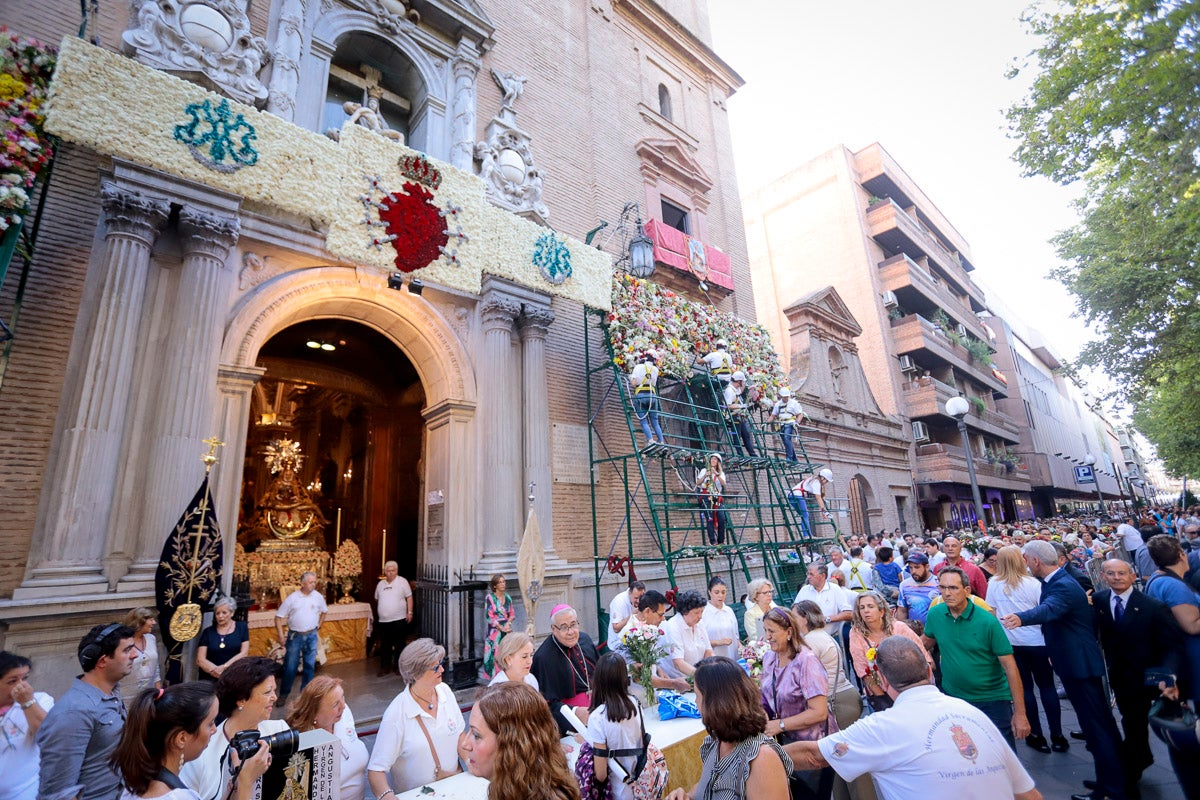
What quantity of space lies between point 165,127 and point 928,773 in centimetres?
911

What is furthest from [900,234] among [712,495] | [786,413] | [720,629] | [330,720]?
[330,720]

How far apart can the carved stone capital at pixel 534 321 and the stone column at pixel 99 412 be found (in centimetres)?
534

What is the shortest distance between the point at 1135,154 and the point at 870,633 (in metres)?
11.3

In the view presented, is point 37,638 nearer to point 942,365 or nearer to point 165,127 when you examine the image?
point 165,127

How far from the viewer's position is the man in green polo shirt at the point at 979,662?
14.4ft

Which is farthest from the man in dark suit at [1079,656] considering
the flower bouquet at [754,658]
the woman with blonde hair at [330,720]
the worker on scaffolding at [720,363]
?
the worker on scaffolding at [720,363]

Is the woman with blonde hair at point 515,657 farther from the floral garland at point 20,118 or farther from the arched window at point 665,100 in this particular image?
the arched window at point 665,100

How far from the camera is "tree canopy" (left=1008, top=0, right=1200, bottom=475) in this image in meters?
9.06

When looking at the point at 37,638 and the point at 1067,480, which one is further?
the point at 1067,480

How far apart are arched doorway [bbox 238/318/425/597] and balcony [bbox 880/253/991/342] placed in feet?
80.1

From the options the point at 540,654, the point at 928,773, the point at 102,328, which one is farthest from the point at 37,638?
the point at 928,773

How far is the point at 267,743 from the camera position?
104 inches

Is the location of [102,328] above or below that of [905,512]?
above

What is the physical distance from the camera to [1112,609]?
5.09 m
